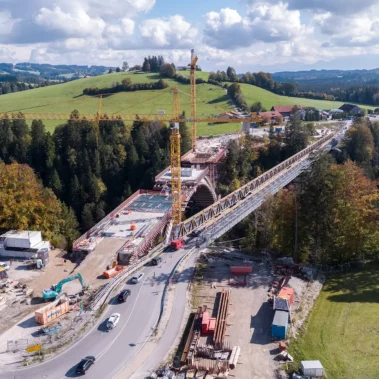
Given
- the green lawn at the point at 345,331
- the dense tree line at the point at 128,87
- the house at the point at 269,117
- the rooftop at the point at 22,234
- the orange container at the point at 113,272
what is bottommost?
the green lawn at the point at 345,331

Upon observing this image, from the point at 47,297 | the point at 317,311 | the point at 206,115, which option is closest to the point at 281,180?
the point at 317,311

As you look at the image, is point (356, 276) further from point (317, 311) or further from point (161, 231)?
point (161, 231)

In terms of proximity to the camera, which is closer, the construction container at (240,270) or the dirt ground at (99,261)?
the construction container at (240,270)

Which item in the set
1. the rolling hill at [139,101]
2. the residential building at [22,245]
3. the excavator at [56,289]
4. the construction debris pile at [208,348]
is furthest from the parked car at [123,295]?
the rolling hill at [139,101]

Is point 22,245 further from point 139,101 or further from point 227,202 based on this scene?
point 139,101

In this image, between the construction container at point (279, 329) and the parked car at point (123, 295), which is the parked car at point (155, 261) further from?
the construction container at point (279, 329)

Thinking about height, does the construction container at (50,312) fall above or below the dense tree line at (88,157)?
below
